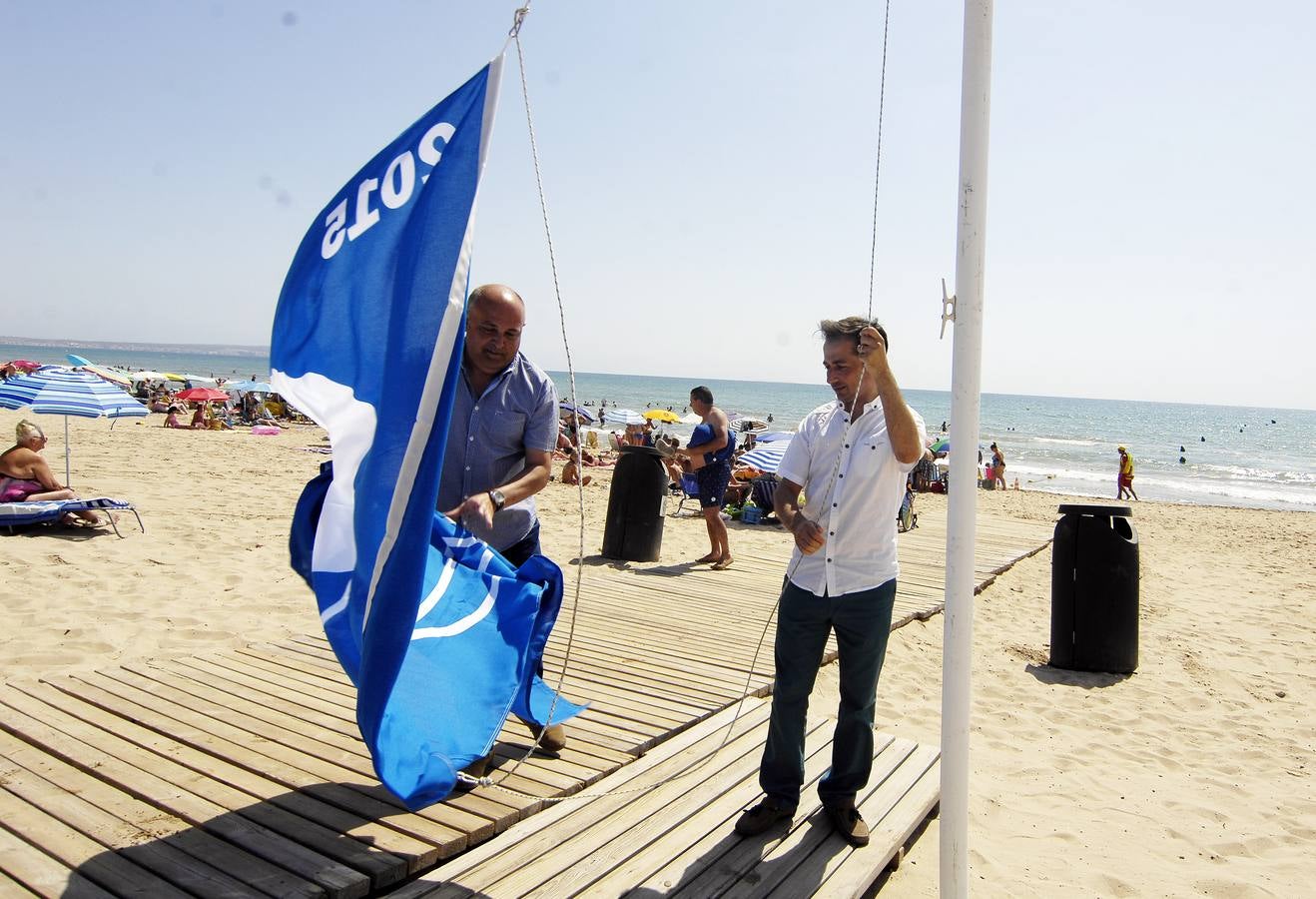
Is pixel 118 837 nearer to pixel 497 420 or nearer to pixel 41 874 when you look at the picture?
pixel 41 874

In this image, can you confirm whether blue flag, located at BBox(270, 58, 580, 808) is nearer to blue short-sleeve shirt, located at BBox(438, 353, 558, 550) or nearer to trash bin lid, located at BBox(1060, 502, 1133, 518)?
blue short-sleeve shirt, located at BBox(438, 353, 558, 550)

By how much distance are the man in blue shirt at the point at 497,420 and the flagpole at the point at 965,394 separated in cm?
156

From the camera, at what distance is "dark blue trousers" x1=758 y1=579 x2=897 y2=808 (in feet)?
9.88

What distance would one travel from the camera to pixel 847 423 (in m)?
3.05

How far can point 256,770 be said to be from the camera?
3197 millimetres

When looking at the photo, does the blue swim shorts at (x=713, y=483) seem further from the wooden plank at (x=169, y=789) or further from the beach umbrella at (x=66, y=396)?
the beach umbrella at (x=66, y=396)

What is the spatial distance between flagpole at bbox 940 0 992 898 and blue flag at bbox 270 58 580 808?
55.7 inches

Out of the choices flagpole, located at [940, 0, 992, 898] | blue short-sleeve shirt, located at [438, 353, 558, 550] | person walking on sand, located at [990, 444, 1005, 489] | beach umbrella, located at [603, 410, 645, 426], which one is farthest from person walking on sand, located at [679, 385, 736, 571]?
beach umbrella, located at [603, 410, 645, 426]

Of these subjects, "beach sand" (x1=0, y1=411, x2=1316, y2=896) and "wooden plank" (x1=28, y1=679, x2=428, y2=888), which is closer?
"wooden plank" (x1=28, y1=679, x2=428, y2=888)

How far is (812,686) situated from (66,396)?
966 cm

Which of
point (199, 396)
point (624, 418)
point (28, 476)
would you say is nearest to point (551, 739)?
point (28, 476)

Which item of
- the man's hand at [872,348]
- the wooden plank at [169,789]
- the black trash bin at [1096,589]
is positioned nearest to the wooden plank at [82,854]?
the wooden plank at [169,789]

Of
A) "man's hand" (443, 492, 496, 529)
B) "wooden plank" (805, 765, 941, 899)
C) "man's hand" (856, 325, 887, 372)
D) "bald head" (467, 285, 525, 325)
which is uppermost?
"bald head" (467, 285, 525, 325)

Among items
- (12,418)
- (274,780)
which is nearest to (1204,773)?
(274,780)
